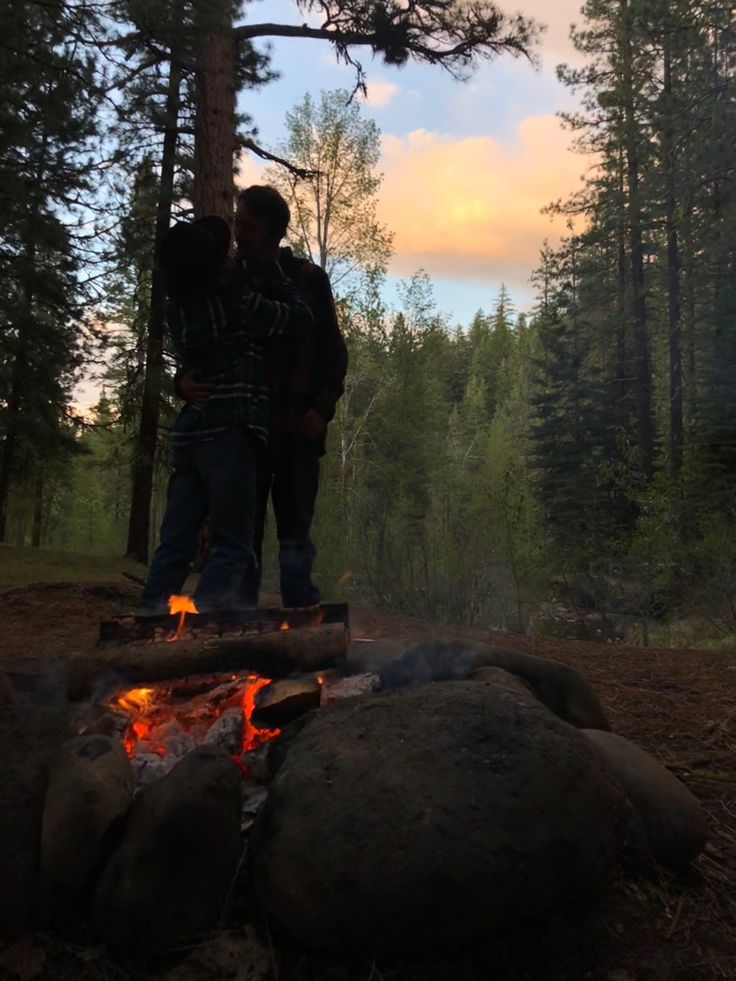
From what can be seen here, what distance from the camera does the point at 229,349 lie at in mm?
2969

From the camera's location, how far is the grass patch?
9672 mm

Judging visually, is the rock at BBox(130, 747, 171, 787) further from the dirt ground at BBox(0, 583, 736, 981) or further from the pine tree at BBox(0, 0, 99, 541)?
the pine tree at BBox(0, 0, 99, 541)

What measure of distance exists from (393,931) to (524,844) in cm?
35

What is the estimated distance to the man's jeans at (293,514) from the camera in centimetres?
338

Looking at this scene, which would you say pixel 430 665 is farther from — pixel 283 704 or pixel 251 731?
pixel 251 731

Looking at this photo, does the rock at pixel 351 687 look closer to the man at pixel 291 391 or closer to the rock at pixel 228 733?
the rock at pixel 228 733

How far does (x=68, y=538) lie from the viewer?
3872 cm

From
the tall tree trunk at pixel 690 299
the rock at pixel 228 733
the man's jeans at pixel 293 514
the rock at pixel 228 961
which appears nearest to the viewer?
the rock at pixel 228 961

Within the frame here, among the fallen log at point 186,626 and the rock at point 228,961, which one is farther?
the fallen log at point 186,626

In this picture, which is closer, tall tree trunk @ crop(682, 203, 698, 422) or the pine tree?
the pine tree

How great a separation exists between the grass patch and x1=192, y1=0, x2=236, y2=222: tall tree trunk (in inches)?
193

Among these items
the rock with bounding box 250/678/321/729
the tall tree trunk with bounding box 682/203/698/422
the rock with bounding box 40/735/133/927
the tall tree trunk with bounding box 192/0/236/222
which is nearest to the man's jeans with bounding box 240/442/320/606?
the rock with bounding box 250/678/321/729

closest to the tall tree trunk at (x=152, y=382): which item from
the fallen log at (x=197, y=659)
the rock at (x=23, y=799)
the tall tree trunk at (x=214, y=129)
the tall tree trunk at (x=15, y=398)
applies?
the tall tree trunk at (x=15, y=398)

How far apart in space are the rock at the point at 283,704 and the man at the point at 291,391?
2.53 feet
